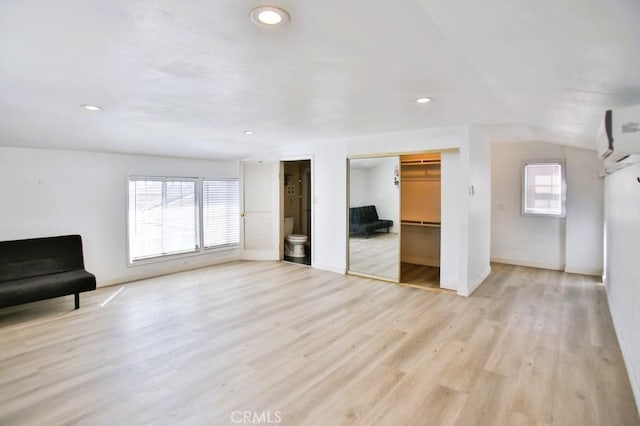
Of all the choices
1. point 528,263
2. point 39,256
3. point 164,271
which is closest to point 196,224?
point 164,271

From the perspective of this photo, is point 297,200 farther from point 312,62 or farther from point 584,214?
Answer: point 312,62

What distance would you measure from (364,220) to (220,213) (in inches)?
115

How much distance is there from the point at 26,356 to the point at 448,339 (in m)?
3.80

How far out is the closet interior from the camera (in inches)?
233

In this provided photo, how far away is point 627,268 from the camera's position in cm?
287

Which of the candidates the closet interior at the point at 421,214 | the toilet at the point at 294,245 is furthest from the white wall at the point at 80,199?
the closet interior at the point at 421,214

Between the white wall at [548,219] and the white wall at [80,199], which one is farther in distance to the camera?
the white wall at [548,219]

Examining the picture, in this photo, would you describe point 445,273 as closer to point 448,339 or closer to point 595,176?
point 448,339

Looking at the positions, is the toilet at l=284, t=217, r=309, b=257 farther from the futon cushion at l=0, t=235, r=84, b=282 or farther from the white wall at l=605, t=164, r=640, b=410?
the white wall at l=605, t=164, r=640, b=410

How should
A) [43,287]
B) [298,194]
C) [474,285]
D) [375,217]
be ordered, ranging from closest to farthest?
[43,287], [474,285], [375,217], [298,194]

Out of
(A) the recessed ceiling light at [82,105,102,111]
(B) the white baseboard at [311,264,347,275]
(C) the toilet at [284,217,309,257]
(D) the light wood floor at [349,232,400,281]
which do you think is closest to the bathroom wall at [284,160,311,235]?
(C) the toilet at [284,217,309,257]

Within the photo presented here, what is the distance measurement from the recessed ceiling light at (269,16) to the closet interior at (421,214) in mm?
4432

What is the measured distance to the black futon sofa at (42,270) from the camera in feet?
11.9

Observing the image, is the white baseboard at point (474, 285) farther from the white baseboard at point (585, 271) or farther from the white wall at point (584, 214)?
the white wall at point (584, 214)
